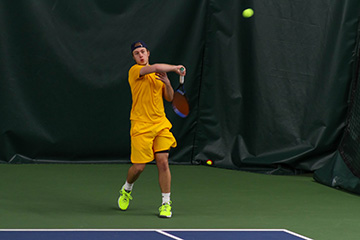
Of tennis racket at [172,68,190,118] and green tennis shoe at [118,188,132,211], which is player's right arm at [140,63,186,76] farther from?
green tennis shoe at [118,188,132,211]

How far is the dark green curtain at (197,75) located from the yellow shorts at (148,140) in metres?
2.69

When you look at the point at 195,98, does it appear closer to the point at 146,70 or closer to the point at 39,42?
the point at 39,42

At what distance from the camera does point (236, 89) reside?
26.0ft

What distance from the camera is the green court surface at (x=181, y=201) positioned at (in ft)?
16.4

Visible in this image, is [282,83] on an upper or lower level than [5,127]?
lower

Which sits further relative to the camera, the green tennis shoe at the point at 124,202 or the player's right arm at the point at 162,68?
the green tennis shoe at the point at 124,202

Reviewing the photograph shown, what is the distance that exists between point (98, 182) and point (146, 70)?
6.67 ft

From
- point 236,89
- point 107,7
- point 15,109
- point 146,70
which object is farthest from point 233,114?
point 146,70

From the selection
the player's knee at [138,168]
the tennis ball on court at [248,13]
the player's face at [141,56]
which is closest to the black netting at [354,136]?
the tennis ball on court at [248,13]

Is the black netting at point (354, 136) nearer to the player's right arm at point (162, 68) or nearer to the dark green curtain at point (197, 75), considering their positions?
the dark green curtain at point (197, 75)

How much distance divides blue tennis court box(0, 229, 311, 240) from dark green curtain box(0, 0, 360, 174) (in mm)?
3077

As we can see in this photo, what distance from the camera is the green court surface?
16.4 feet

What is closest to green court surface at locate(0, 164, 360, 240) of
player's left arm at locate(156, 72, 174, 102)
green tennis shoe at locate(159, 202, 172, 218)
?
green tennis shoe at locate(159, 202, 172, 218)

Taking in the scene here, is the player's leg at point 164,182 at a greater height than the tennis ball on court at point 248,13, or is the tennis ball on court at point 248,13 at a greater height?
the tennis ball on court at point 248,13
